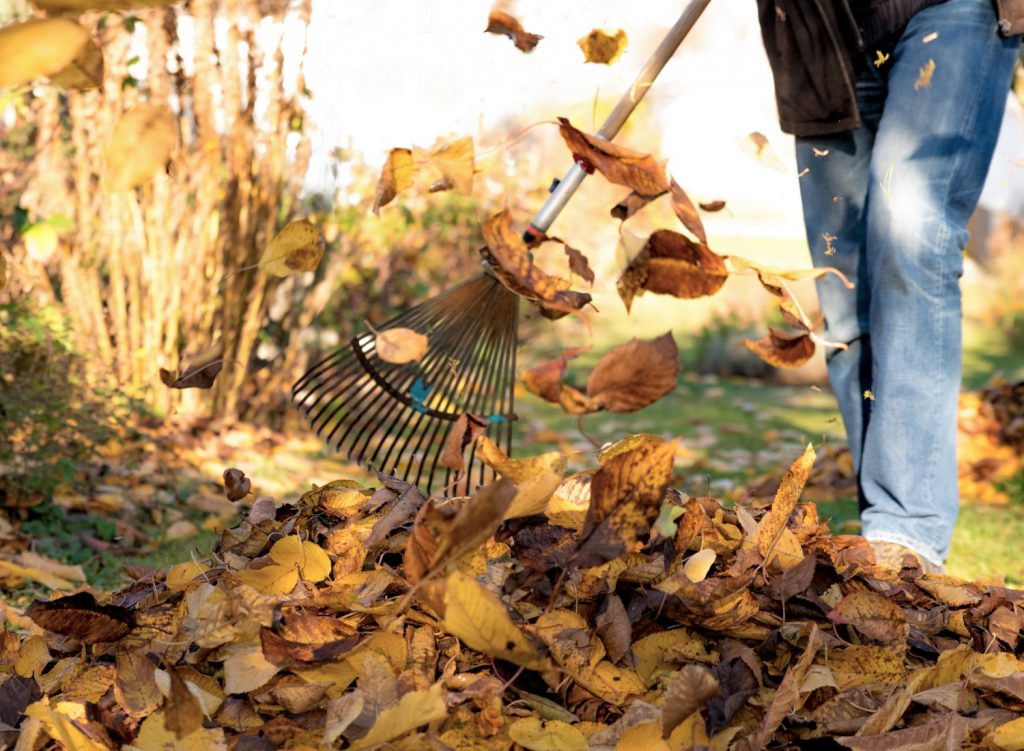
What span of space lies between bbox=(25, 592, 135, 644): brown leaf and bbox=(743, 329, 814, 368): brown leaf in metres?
0.91

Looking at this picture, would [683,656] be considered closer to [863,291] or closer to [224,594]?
[224,594]

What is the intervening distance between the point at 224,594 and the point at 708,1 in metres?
1.24

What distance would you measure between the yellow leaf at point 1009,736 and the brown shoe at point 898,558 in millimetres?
520

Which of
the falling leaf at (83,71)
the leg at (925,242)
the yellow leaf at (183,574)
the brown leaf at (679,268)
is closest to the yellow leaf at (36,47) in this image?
the falling leaf at (83,71)

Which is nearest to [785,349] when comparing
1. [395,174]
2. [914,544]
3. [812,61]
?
[395,174]

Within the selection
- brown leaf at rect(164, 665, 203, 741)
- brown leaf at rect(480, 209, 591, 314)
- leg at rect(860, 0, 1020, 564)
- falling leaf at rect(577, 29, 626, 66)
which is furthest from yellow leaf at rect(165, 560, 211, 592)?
leg at rect(860, 0, 1020, 564)

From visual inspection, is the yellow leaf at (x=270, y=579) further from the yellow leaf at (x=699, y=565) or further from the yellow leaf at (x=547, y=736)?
the yellow leaf at (x=699, y=565)

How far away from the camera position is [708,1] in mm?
1738

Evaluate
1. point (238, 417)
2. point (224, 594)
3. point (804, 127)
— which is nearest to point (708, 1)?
point (804, 127)

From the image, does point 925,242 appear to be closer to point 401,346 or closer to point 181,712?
point 401,346

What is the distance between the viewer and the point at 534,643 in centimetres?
117

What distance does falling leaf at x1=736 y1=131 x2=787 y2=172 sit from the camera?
1451 mm

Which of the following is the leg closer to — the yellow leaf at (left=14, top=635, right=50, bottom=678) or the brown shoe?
the brown shoe

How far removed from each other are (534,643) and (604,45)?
0.88 m
